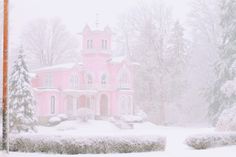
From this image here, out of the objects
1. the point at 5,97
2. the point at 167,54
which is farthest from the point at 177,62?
the point at 5,97

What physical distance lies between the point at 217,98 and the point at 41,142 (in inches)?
1171

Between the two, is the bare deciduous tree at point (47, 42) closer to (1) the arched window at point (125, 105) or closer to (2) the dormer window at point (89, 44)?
(2) the dormer window at point (89, 44)

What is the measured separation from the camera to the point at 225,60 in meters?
43.6

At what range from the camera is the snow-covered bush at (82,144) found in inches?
739

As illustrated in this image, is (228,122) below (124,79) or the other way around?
below

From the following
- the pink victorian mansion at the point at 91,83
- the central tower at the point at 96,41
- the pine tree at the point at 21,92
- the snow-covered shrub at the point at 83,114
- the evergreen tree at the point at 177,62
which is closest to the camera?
the pine tree at the point at 21,92

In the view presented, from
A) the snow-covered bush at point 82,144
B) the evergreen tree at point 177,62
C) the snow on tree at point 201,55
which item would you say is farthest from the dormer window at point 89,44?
the snow-covered bush at point 82,144

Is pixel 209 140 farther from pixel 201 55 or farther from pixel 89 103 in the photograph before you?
pixel 201 55

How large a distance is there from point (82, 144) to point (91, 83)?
34.0 meters

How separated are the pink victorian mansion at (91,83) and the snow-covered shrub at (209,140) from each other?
93.8 feet

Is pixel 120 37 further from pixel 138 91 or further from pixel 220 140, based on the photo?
pixel 220 140

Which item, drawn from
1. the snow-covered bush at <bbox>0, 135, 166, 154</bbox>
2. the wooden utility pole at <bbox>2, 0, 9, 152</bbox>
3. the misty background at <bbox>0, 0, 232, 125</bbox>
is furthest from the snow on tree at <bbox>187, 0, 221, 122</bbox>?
the wooden utility pole at <bbox>2, 0, 9, 152</bbox>

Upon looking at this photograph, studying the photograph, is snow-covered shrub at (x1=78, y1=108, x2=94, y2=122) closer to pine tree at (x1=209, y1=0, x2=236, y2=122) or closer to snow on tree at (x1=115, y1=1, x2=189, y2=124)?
snow on tree at (x1=115, y1=1, x2=189, y2=124)

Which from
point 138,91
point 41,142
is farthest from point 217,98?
point 41,142
